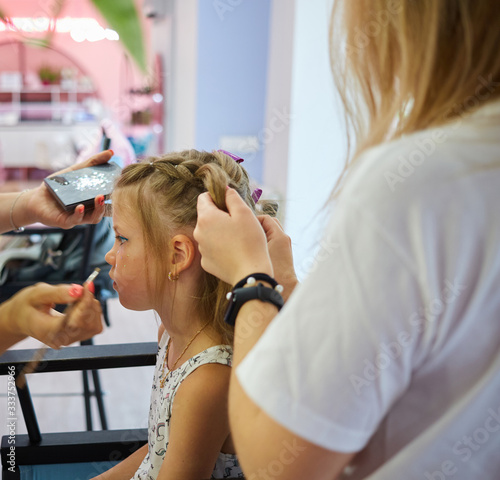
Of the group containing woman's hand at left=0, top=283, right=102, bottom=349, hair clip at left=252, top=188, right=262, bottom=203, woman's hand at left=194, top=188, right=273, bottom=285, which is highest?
woman's hand at left=194, top=188, right=273, bottom=285

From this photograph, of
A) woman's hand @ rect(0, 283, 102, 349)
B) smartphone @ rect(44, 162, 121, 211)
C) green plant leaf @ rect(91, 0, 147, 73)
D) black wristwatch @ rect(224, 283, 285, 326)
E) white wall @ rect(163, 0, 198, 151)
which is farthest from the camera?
white wall @ rect(163, 0, 198, 151)

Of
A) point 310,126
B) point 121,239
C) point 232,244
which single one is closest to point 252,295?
point 232,244

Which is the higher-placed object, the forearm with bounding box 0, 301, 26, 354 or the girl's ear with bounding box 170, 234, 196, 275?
the girl's ear with bounding box 170, 234, 196, 275

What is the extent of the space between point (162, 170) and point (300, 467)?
27.0 inches

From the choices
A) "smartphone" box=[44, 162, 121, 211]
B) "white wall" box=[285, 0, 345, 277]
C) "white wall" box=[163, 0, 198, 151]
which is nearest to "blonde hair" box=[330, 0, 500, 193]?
"smartphone" box=[44, 162, 121, 211]

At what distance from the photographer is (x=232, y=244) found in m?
0.73

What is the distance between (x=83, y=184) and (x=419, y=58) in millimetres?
945

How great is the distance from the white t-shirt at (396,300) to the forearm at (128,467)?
2.48ft

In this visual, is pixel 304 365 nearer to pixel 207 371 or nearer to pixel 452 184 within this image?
pixel 452 184

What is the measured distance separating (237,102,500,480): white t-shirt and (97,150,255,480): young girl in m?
0.49

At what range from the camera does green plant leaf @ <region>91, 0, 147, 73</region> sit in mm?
421

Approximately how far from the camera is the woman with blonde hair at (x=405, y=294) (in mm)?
485

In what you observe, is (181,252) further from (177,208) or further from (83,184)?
(83,184)

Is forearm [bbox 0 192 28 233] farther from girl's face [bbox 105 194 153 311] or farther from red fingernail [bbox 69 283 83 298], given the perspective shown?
red fingernail [bbox 69 283 83 298]
